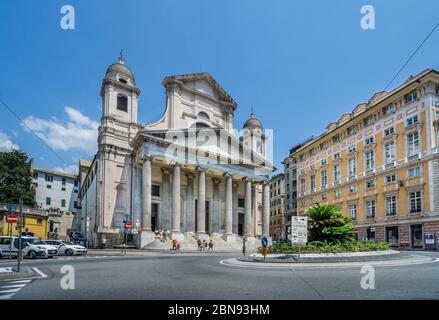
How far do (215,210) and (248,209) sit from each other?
5172 mm

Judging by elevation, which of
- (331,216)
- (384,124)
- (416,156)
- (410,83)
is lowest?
(331,216)

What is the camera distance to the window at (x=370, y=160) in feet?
165

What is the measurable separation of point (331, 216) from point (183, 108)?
38.7 m

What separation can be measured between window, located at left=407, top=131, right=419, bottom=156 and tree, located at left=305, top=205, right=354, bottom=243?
2701 cm

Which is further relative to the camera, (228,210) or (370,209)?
(228,210)

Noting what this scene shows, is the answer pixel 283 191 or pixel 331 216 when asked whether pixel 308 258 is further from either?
pixel 283 191

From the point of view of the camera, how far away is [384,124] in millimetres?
48719

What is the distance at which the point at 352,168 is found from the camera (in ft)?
180

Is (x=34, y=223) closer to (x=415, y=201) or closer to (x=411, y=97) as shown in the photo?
(x=415, y=201)

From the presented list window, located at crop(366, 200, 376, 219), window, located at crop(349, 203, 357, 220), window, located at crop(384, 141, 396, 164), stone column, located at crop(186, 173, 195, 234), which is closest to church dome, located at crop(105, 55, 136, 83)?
stone column, located at crop(186, 173, 195, 234)

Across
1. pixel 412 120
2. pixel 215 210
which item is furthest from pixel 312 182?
pixel 412 120
